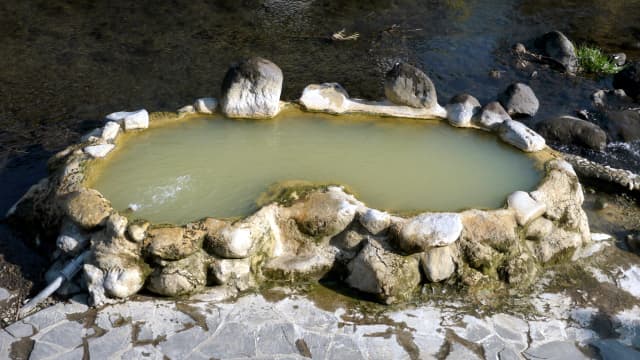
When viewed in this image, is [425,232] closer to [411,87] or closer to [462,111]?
[462,111]

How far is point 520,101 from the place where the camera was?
1260 centimetres

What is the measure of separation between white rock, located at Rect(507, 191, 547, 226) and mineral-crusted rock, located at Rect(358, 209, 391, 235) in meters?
1.60

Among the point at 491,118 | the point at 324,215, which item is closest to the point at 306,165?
the point at 324,215

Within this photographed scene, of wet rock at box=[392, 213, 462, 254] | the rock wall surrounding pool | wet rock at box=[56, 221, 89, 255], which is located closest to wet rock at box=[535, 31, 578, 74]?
the rock wall surrounding pool

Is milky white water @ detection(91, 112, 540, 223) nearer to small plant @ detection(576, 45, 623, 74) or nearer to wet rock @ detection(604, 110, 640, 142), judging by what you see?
wet rock @ detection(604, 110, 640, 142)

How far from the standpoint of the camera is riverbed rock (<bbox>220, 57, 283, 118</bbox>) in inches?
393

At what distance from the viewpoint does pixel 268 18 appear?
1631 centimetres

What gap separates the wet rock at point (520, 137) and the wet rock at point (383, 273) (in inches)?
109

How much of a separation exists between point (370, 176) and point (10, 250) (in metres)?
4.54

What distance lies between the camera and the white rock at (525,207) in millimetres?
8422

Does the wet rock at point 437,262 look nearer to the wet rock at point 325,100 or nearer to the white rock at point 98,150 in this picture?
the wet rock at point 325,100

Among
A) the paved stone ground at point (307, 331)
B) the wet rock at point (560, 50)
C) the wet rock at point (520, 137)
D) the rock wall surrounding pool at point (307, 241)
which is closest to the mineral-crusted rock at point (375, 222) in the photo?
the rock wall surrounding pool at point (307, 241)

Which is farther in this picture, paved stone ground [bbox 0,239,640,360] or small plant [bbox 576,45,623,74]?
small plant [bbox 576,45,623,74]

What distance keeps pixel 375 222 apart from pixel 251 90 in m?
3.14
